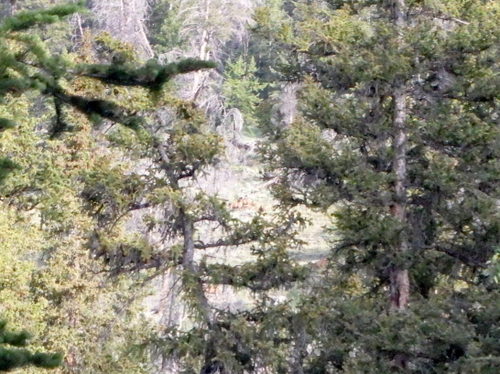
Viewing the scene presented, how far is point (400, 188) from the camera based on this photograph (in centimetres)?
1309

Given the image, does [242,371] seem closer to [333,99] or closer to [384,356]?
[384,356]

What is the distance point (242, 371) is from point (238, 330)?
0.55 meters

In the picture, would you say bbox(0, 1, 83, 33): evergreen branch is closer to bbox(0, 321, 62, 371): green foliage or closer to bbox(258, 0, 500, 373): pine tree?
bbox(0, 321, 62, 371): green foliage

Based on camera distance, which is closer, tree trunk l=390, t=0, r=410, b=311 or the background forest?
the background forest

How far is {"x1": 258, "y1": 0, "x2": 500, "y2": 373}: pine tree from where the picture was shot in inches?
489

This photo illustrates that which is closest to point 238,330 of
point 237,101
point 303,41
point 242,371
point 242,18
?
point 242,371

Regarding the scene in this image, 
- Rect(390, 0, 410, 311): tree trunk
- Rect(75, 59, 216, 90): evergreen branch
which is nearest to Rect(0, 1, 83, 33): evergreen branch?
Rect(75, 59, 216, 90): evergreen branch

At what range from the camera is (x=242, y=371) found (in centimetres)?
1233

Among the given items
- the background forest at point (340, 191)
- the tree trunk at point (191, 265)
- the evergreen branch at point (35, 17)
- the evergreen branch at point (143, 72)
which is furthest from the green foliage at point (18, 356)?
the tree trunk at point (191, 265)

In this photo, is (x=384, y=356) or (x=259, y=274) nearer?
(x=384, y=356)

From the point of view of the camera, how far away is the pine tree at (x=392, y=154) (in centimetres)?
1243

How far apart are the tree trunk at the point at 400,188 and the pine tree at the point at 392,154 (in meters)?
0.02

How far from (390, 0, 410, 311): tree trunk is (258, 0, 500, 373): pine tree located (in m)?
0.02

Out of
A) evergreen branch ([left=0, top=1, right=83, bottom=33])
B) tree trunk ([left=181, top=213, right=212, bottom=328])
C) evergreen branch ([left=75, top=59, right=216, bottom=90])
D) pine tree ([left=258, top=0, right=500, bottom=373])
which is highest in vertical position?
evergreen branch ([left=0, top=1, right=83, bottom=33])
